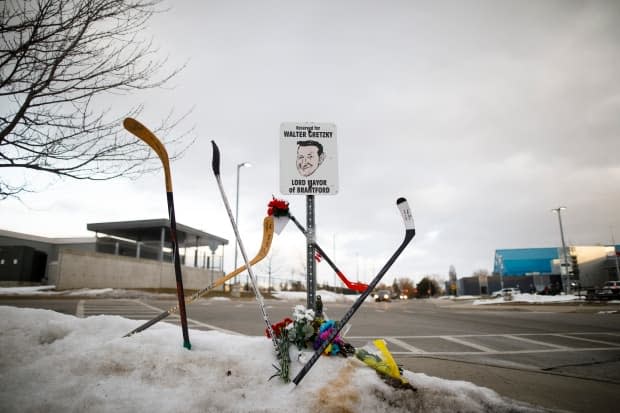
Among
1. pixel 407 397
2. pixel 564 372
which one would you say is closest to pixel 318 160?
pixel 407 397

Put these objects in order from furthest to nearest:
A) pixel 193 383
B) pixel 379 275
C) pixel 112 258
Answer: pixel 112 258 < pixel 379 275 < pixel 193 383

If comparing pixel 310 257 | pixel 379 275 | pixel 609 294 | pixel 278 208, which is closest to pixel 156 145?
pixel 278 208

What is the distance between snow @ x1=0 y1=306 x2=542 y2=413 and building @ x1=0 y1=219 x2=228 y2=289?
22.1m

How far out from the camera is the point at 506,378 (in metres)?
3.19

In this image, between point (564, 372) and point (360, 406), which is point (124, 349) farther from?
point (564, 372)

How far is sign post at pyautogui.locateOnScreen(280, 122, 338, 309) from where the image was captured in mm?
3279

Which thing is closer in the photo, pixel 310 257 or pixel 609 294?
pixel 310 257

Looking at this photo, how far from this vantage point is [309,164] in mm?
3361

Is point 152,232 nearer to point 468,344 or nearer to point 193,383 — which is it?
point 468,344

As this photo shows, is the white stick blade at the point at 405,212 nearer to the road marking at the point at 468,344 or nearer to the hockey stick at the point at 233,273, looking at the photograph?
the hockey stick at the point at 233,273

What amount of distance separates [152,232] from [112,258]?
21.7 ft

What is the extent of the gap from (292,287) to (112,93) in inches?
1703

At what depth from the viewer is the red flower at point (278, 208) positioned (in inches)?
126

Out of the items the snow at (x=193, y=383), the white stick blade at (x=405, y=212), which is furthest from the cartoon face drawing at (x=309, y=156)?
the snow at (x=193, y=383)
